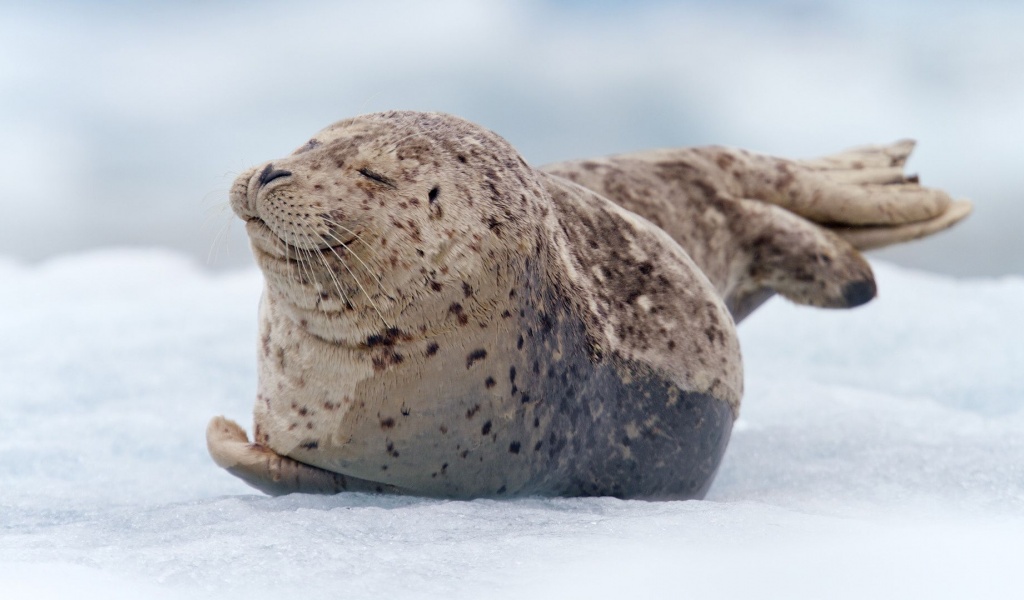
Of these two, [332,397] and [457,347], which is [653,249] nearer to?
[457,347]

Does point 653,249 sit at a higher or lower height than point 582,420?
higher

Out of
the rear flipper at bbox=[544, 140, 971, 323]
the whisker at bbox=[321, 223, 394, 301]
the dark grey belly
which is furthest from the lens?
the rear flipper at bbox=[544, 140, 971, 323]

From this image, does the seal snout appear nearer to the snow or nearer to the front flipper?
the snow

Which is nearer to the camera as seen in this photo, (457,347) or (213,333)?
(457,347)

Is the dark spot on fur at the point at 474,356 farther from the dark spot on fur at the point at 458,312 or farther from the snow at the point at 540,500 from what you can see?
the snow at the point at 540,500

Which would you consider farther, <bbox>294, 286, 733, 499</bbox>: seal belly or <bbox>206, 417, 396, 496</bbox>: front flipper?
<bbox>206, 417, 396, 496</bbox>: front flipper

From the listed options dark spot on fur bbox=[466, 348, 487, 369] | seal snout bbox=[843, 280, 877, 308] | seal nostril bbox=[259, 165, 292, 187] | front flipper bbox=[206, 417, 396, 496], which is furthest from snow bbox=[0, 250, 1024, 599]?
seal nostril bbox=[259, 165, 292, 187]

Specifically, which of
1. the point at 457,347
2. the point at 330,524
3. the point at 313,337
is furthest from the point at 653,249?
the point at 330,524

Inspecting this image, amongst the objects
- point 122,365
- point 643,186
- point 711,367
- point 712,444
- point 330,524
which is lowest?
point 330,524
